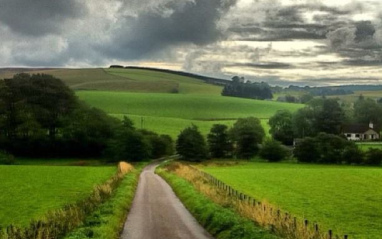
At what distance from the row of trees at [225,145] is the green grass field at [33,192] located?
55.7 metres

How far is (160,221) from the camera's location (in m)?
29.2

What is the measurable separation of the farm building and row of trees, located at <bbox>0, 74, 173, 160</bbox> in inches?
3055

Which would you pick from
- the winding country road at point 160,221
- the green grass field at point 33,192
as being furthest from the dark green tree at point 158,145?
the winding country road at point 160,221

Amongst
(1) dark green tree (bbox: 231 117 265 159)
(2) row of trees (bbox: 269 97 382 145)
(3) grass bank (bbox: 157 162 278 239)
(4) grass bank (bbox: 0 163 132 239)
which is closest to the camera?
(4) grass bank (bbox: 0 163 132 239)

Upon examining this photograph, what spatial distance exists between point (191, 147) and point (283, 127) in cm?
4837

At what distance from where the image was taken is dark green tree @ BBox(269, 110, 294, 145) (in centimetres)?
16162

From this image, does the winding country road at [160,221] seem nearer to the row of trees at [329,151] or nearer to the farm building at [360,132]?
the row of trees at [329,151]

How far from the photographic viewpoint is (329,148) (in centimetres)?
12675

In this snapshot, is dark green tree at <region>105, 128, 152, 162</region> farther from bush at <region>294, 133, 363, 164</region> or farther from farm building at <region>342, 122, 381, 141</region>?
farm building at <region>342, 122, 381, 141</region>

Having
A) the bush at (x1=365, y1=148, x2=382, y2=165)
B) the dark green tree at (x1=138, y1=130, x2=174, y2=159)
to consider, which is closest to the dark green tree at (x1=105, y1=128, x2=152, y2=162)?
the dark green tree at (x1=138, y1=130, x2=174, y2=159)

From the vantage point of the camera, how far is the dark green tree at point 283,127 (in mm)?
161625

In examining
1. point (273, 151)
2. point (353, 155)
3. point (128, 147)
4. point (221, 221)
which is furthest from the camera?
point (273, 151)

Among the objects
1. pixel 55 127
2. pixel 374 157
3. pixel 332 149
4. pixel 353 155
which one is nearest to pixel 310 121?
pixel 332 149

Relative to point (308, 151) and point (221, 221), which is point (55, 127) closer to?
point (308, 151)
